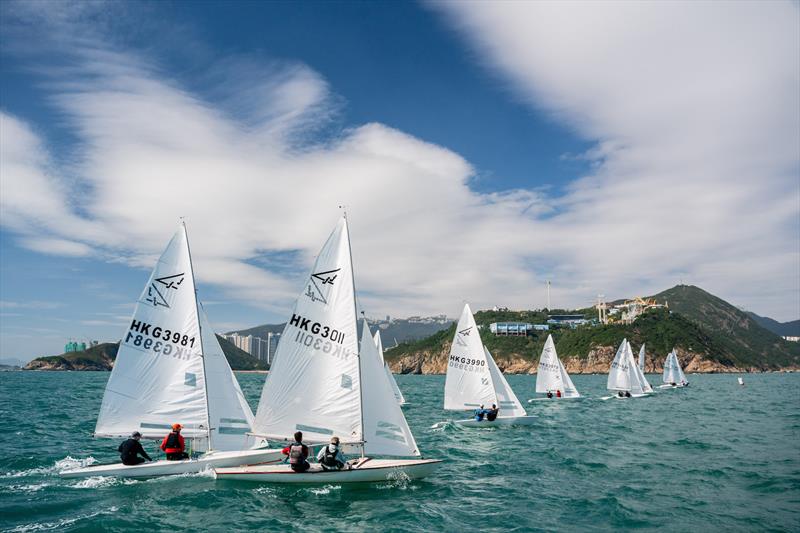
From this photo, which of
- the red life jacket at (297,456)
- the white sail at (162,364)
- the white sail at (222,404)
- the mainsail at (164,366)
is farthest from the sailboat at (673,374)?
the white sail at (162,364)

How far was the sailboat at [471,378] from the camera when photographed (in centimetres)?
3519

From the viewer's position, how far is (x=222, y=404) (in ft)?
→ 70.3

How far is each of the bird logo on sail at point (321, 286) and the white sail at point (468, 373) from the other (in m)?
17.8

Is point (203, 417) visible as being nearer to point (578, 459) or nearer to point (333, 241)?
point (333, 241)

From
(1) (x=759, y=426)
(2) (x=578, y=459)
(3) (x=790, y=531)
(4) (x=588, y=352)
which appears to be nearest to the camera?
(3) (x=790, y=531)

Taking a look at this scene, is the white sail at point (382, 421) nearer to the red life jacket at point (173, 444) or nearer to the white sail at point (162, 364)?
the white sail at point (162, 364)

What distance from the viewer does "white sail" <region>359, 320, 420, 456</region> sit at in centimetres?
1847

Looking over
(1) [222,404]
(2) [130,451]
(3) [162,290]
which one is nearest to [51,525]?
(2) [130,451]

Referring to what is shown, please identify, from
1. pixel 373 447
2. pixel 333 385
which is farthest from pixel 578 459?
pixel 333 385

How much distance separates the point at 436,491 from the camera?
18109mm

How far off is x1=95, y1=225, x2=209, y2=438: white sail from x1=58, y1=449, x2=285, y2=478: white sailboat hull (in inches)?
48.4

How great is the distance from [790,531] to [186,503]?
17.7 meters

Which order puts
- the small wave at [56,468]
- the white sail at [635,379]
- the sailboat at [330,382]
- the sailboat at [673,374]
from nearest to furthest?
the sailboat at [330,382] < the small wave at [56,468] < the white sail at [635,379] < the sailboat at [673,374]

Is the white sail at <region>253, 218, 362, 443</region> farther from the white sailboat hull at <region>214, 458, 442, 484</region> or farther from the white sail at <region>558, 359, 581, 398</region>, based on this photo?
the white sail at <region>558, 359, 581, 398</region>
